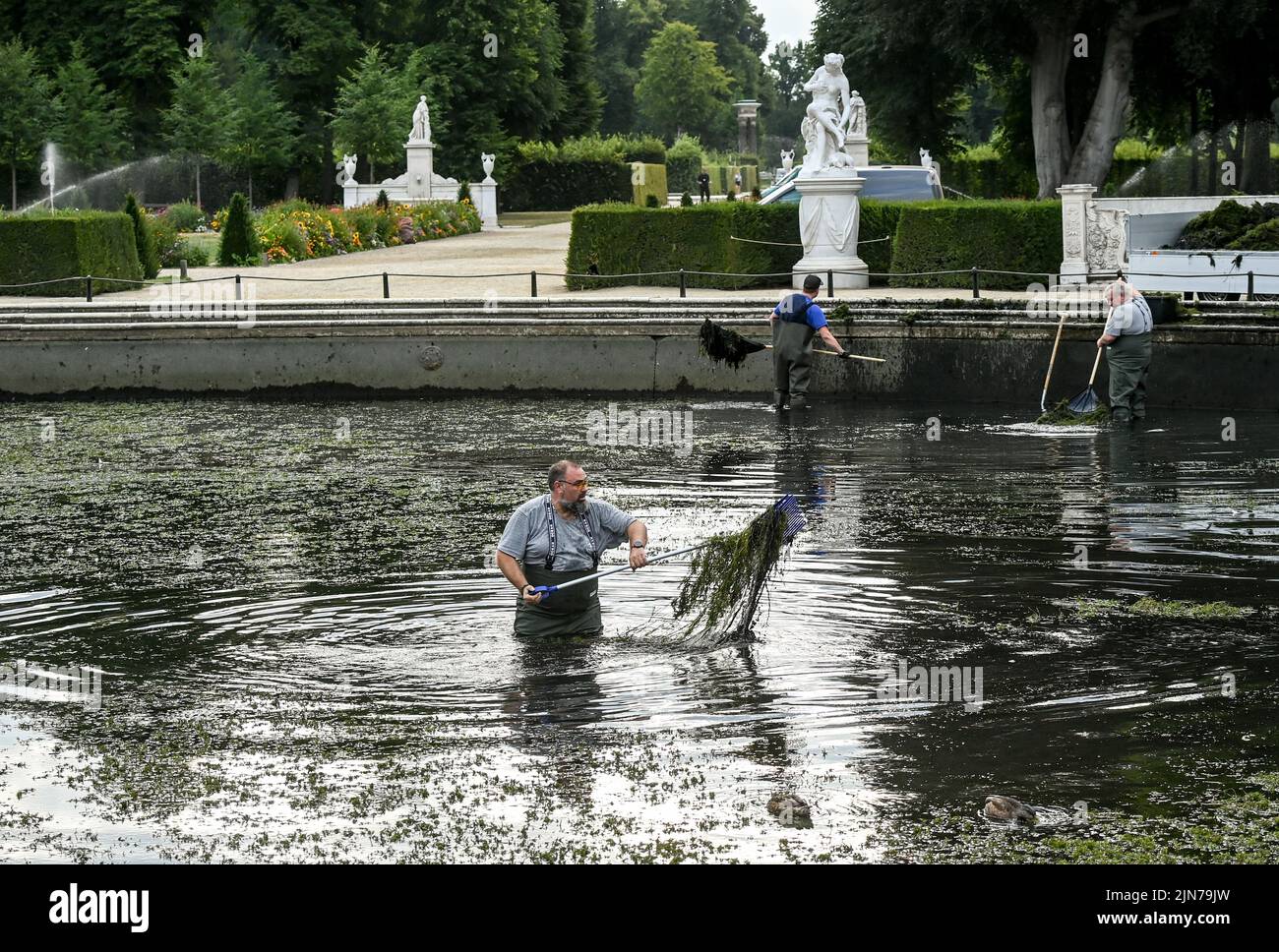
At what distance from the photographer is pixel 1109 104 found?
1480 inches

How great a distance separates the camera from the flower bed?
36.2 metres

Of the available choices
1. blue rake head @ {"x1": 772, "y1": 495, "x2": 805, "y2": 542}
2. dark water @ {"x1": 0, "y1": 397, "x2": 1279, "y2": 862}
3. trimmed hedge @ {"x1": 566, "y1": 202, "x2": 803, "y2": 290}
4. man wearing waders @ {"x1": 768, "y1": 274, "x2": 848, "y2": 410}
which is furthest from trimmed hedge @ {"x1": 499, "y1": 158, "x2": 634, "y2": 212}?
blue rake head @ {"x1": 772, "y1": 495, "x2": 805, "y2": 542}

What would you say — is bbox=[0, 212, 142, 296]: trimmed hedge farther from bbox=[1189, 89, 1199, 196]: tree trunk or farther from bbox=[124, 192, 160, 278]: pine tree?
bbox=[1189, 89, 1199, 196]: tree trunk

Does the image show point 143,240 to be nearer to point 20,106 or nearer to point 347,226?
point 347,226

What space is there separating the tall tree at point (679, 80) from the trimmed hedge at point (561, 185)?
40.8 m

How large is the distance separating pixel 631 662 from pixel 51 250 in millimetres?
20761

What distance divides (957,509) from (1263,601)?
13.2ft

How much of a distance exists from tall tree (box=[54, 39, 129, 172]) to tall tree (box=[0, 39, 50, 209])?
50cm

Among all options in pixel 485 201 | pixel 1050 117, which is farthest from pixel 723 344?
pixel 485 201

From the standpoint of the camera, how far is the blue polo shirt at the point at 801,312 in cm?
Answer: 2173

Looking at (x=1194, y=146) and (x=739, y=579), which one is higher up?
(x=1194, y=146)

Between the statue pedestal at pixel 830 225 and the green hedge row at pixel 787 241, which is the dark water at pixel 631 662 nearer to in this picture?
the green hedge row at pixel 787 241
